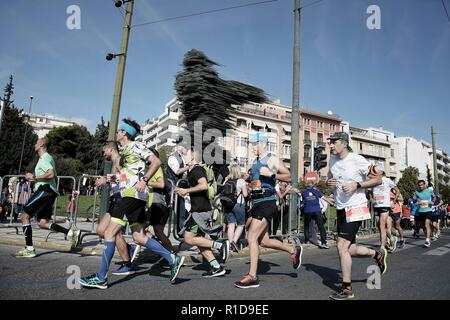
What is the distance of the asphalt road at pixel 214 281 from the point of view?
12.4 feet

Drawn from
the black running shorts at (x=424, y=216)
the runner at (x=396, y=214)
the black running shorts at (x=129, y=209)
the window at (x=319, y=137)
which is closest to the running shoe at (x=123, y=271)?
the black running shorts at (x=129, y=209)

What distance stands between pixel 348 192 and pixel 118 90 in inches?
215

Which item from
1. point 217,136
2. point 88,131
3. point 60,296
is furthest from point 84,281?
point 88,131

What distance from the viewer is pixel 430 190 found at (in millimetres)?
10656

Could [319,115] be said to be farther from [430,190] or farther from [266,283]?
[266,283]

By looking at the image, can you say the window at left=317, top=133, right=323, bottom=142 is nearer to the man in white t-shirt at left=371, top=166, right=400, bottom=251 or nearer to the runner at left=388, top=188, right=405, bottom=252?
the runner at left=388, top=188, right=405, bottom=252

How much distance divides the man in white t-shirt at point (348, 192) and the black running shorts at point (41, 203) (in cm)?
478

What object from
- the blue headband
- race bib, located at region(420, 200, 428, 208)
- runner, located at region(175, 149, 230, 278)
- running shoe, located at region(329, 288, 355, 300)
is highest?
the blue headband

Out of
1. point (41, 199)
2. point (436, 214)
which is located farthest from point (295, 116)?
point (436, 214)

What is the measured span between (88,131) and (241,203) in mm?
65120

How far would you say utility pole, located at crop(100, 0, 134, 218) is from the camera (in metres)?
7.26

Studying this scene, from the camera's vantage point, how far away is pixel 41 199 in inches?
233

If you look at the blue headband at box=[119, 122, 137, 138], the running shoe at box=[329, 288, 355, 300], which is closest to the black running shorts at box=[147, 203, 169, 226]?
the blue headband at box=[119, 122, 137, 138]

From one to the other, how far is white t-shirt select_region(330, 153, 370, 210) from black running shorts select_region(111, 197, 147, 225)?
2.58m
